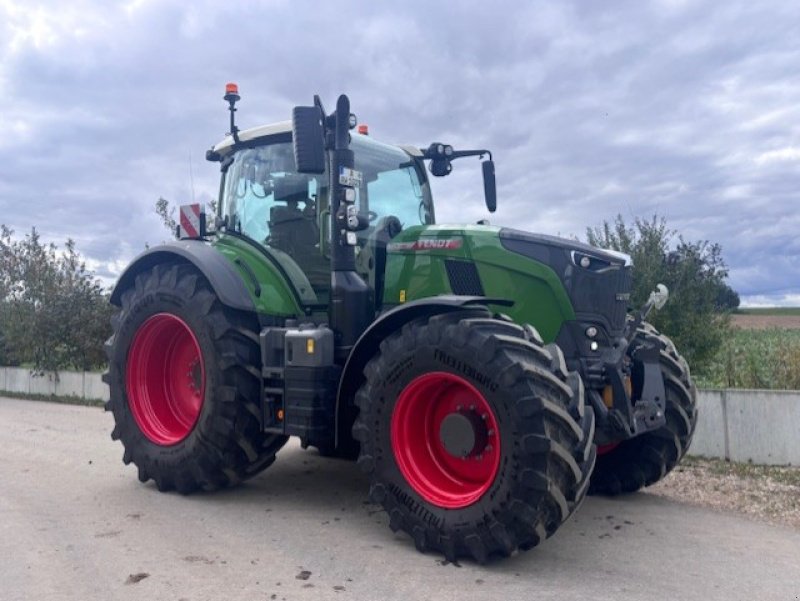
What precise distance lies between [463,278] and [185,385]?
266 cm

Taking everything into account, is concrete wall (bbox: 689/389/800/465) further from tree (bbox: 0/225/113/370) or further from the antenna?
tree (bbox: 0/225/113/370)

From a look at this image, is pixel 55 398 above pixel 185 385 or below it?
below

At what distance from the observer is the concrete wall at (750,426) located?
7.07 meters

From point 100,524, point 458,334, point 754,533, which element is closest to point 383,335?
point 458,334

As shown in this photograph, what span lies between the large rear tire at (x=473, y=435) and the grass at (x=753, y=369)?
5.18 meters

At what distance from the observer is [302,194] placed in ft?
19.8

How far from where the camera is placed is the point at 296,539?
4.75m

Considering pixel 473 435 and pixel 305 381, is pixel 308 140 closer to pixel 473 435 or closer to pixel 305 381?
pixel 305 381

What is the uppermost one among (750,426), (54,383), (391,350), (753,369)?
(391,350)

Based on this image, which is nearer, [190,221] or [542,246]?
[542,246]

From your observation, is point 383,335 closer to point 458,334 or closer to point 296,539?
point 458,334

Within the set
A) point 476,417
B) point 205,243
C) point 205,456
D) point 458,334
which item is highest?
point 205,243

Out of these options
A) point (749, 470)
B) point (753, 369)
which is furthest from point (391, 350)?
point (753, 369)

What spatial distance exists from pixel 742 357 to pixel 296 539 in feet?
22.6
